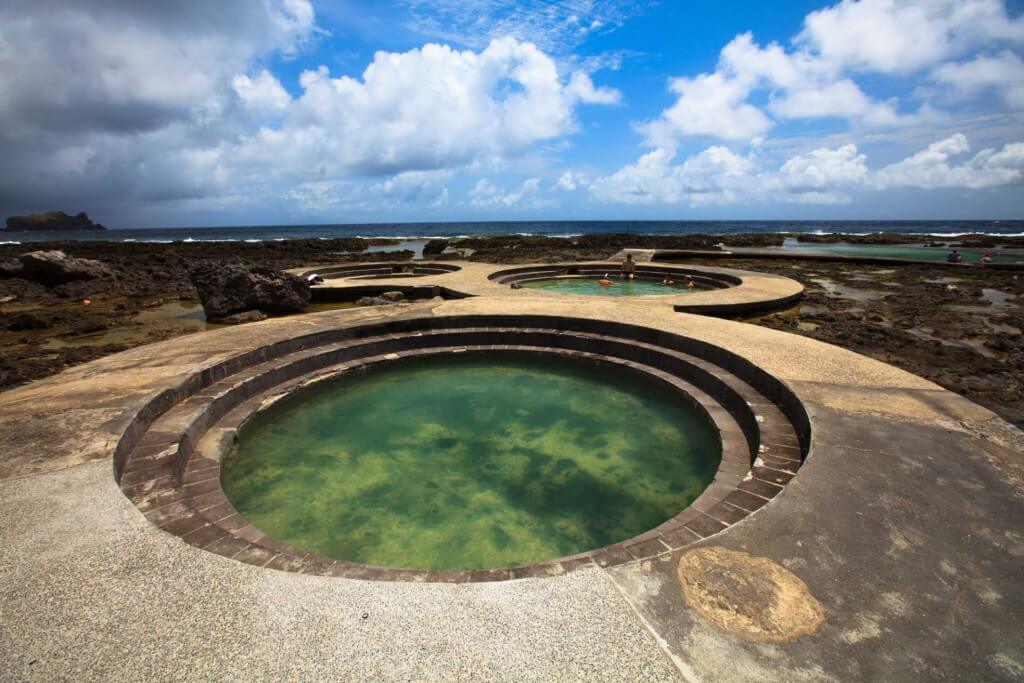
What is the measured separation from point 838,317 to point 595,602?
12735 mm

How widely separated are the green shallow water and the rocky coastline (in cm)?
441

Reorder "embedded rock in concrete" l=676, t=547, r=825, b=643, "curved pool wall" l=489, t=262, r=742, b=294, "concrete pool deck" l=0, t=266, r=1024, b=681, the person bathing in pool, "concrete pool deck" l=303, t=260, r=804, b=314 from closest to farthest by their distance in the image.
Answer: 1. "concrete pool deck" l=0, t=266, r=1024, b=681
2. "embedded rock in concrete" l=676, t=547, r=825, b=643
3. "concrete pool deck" l=303, t=260, r=804, b=314
4. "curved pool wall" l=489, t=262, r=742, b=294
5. the person bathing in pool

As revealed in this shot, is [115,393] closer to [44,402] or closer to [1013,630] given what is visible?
[44,402]

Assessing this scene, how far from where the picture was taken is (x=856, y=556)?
3.05 meters

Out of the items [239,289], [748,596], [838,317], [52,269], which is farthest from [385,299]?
[52,269]

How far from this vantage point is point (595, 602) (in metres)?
2.70

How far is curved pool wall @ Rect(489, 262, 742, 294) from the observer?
17703 millimetres

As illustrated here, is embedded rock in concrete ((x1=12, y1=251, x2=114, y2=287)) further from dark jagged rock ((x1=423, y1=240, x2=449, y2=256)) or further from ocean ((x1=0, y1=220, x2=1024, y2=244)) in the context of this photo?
ocean ((x1=0, y1=220, x2=1024, y2=244))

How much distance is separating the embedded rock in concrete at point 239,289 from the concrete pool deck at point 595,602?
9.46 m

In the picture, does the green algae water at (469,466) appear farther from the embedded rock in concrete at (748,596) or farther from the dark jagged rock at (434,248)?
the dark jagged rock at (434,248)

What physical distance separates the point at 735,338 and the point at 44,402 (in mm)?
10230

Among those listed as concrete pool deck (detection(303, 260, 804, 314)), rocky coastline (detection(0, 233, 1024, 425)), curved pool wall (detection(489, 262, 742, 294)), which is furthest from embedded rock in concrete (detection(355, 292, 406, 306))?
curved pool wall (detection(489, 262, 742, 294))

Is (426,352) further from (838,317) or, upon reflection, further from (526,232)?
(526,232)

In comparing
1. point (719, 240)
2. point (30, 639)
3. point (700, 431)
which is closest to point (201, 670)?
point (30, 639)
